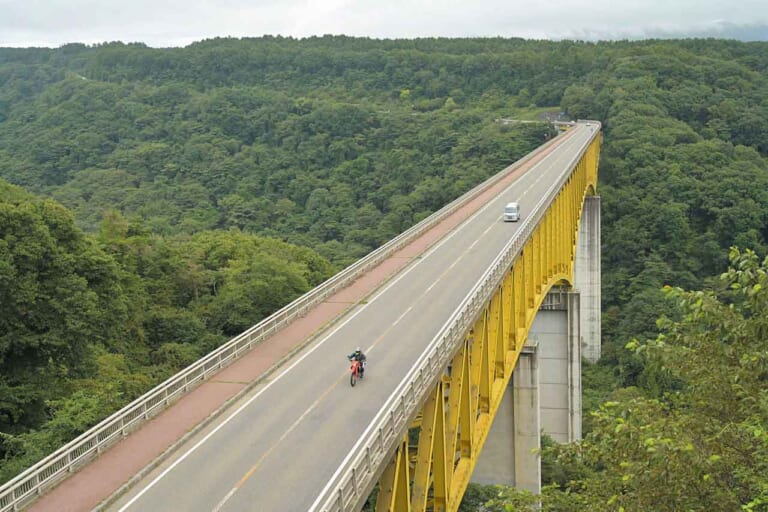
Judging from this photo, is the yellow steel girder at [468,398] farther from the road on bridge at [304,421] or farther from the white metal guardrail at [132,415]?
the white metal guardrail at [132,415]

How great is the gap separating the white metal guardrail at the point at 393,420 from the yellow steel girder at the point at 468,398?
0.53 meters

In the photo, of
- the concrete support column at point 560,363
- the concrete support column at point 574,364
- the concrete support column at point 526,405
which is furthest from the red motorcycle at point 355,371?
the concrete support column at point 574,364

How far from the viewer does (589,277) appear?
252 ft

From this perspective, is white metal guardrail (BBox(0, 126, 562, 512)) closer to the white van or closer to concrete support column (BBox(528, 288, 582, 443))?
the white van

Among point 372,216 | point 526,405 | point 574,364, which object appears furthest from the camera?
point 372,216

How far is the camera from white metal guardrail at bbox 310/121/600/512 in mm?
14875

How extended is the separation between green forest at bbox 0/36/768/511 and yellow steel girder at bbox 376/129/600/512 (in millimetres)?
3378

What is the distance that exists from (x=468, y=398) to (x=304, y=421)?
4939mm

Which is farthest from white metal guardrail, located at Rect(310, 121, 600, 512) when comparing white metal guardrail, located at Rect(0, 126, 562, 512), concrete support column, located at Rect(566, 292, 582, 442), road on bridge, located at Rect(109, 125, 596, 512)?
concrete support column, located at Rect(566, 292, 582, 442)

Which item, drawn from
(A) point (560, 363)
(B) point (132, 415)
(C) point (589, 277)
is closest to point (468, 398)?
(B) point (132, 415)

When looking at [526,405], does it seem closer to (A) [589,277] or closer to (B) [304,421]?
(B) [304,421]

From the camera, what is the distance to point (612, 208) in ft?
301

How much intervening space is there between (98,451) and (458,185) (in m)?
83.7

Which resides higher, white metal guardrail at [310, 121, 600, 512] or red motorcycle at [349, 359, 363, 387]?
white metal guardrail at [310, 121, 600, 512]
